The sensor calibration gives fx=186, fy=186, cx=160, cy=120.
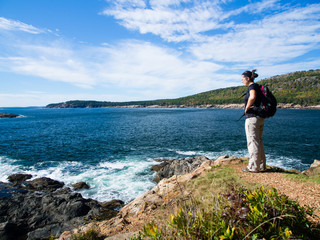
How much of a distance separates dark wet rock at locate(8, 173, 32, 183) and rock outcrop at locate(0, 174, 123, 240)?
11.2 ft

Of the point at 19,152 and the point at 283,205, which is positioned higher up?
the point at 283,205

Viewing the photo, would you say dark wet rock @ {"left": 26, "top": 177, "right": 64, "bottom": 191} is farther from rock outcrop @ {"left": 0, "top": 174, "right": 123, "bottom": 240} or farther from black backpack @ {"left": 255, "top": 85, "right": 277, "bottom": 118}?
black backpack @ {"left": 255, "top": 85, "right": 277, "bottom": 118}

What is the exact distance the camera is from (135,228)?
18.5ft

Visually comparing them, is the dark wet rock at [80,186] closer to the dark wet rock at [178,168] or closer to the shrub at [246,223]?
the dark wet rock at [178,168]

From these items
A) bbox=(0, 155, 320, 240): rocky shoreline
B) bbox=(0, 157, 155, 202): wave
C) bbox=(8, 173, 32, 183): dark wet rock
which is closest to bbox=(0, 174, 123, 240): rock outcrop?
bbox=(0, 155, 320, 240): rocky shoreline

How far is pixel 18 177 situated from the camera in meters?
19.0

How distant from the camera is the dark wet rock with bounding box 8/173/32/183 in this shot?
1858 cm

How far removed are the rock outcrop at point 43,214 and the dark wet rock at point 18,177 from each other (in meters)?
3.41

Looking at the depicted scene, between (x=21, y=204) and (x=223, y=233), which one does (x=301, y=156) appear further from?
(x=21, y=204)

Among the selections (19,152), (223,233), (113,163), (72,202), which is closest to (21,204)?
(72,202)

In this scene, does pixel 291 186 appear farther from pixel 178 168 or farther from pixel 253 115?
pixel 178 168

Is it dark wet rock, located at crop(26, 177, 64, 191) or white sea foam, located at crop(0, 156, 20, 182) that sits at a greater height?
white sea foam, located at crop(0, 156, 20, 182)

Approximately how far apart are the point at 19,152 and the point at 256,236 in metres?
35.0

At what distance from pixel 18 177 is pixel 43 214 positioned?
9.93 metres
